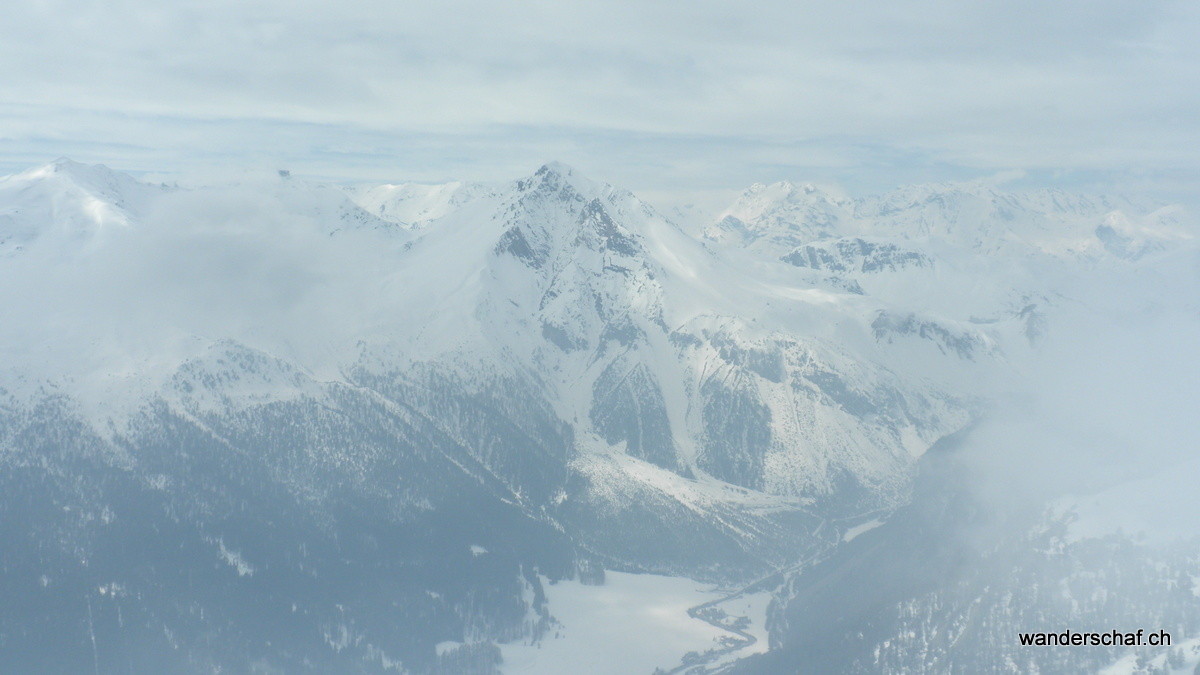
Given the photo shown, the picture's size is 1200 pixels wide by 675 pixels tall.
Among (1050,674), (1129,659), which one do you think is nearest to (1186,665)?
(1129,659)

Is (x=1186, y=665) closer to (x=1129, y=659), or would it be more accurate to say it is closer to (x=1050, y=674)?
(x=1129, y=659)
